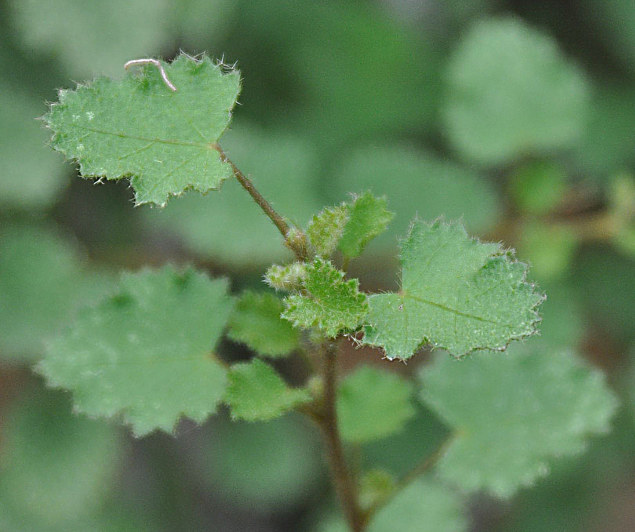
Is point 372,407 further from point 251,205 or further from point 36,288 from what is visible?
point 36,288

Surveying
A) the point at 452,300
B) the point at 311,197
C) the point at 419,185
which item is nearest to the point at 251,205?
the point at 311,197

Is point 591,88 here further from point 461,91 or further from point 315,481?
point 315,481

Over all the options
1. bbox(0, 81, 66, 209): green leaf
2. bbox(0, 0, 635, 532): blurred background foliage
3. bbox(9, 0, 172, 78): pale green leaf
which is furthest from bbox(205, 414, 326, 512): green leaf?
bbox(9, 0, 172, 78): pale green leaf

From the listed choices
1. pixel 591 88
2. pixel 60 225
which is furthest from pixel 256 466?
pixel 591 88

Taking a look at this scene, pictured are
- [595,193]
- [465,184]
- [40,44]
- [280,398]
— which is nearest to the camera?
[280,398]

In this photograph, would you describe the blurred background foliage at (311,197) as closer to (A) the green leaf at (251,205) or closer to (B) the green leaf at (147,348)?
(A) the green leaf at (251,205)
